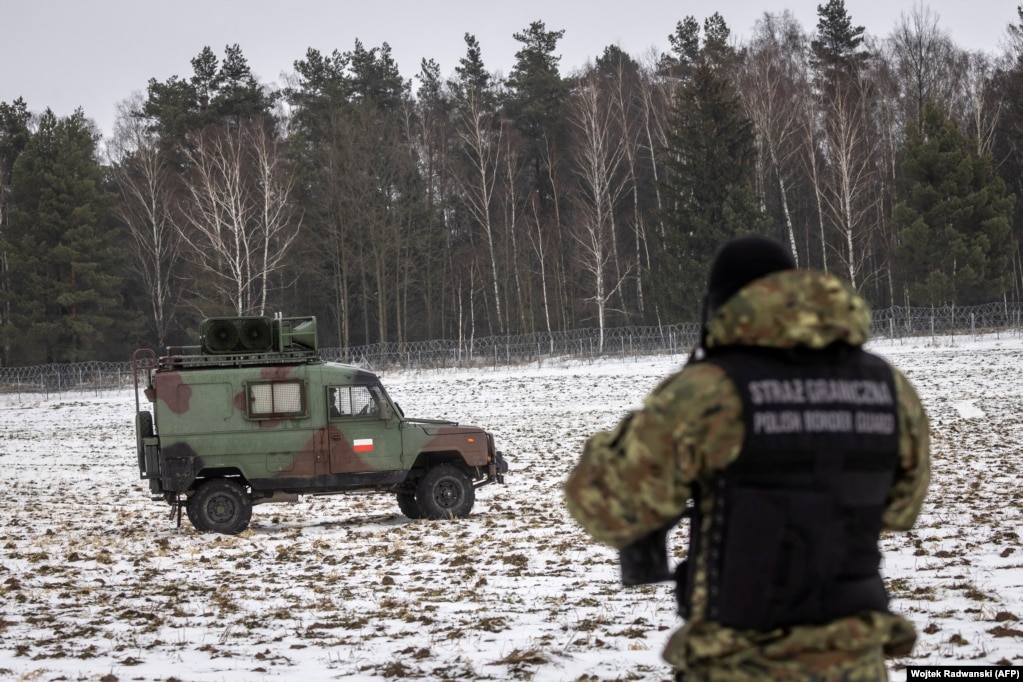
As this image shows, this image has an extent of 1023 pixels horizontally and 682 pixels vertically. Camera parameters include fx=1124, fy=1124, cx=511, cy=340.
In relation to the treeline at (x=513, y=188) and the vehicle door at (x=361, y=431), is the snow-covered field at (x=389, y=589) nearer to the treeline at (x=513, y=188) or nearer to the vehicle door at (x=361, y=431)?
the vehicle door at (x=361, y=431)

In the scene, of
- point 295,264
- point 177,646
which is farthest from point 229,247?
point 177,646

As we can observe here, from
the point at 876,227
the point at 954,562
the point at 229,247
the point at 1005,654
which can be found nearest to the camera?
the point at 1005,654

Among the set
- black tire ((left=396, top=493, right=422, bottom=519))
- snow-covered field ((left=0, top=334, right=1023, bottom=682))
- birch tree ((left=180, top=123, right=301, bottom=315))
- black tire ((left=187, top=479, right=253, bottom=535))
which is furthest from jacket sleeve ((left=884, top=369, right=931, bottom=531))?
birch tree ((left=180, top=123, right=301, bottom=315))

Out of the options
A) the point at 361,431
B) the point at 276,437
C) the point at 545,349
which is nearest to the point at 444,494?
the point at 361,431

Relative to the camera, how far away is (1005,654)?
623 centimetres

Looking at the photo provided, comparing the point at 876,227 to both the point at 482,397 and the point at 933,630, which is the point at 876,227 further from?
the point at 933,630

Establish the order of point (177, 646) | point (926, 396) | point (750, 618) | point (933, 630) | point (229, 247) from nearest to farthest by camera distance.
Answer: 1. point (750, 618)
2. point (933, 630)
3. point (177, 646)
4. point (926, 396)
5. point (229, 247)

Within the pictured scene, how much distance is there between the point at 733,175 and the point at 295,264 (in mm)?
22269

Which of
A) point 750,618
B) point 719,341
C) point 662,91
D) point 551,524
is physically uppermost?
point 662,91

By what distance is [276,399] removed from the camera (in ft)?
47.5

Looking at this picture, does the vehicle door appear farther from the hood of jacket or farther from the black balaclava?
the hood of jacket

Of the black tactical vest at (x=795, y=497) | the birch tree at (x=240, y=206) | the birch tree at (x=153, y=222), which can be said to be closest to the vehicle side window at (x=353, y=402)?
the black tactical vest at (x=795, y=497)

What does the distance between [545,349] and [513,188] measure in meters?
15.4

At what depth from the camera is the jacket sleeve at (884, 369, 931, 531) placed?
312cm
